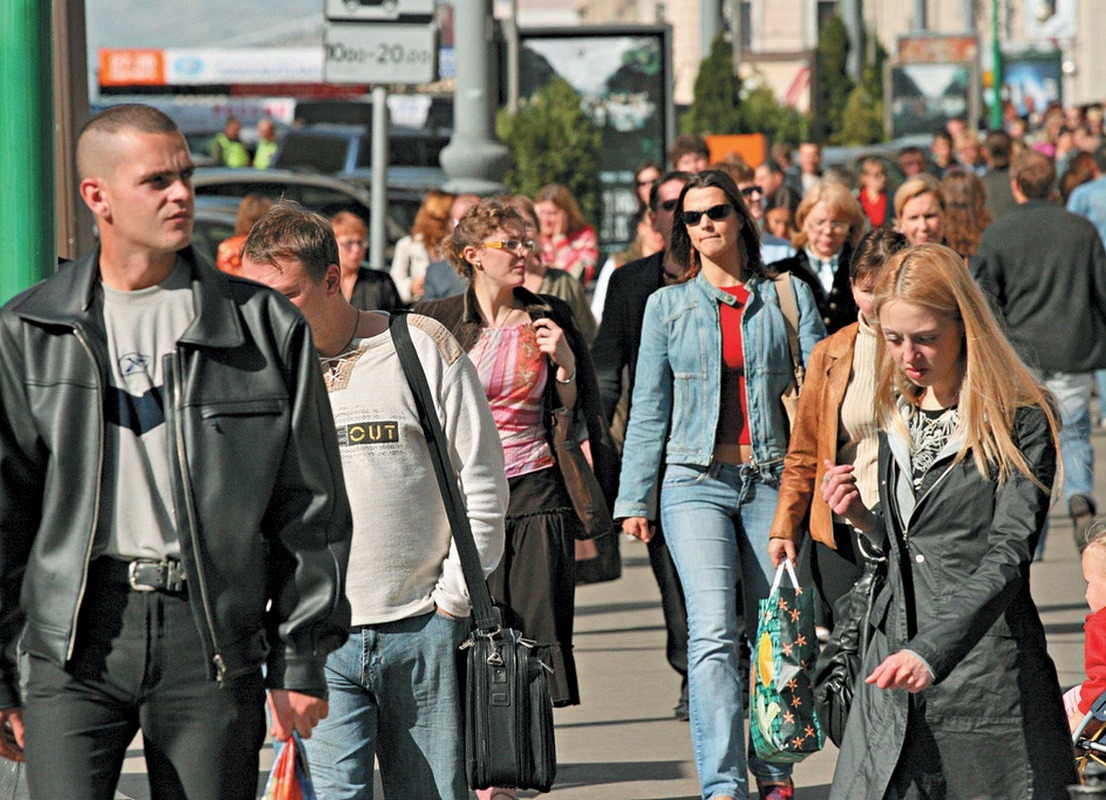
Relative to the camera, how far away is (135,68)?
208ft

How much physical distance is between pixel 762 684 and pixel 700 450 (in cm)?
109

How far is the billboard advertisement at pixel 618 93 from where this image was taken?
703 inches

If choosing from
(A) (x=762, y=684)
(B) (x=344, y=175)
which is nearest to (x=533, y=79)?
(B) (x=344, y=175)

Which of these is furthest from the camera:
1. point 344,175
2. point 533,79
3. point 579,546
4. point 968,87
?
point 968,87

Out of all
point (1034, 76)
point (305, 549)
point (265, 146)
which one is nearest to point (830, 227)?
point (305, 549)

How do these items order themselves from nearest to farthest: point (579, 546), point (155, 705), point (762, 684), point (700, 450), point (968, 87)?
point (155, 705) → point (762, 684) → point (700, 450) → point (579, 546) → point (968, 87)

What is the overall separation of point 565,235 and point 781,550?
6915mm

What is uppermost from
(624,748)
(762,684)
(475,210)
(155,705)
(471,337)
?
(475,210)

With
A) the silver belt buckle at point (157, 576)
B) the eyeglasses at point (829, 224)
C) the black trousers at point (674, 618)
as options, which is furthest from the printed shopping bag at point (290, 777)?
the eyeglasses at point (829, 224)

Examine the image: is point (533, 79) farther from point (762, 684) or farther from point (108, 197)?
point (108, 197)

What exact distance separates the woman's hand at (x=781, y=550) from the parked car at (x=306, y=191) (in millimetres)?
12147

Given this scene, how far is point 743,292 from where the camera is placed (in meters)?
6.36

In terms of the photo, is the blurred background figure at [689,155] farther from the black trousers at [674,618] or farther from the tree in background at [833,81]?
the tree in background at [833,81]

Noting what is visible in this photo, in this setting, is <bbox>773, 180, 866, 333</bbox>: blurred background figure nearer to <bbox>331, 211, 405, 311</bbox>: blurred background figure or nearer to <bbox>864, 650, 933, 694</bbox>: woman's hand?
<bbox>331, 211, 405, 311</bbox>: blurred background figure
